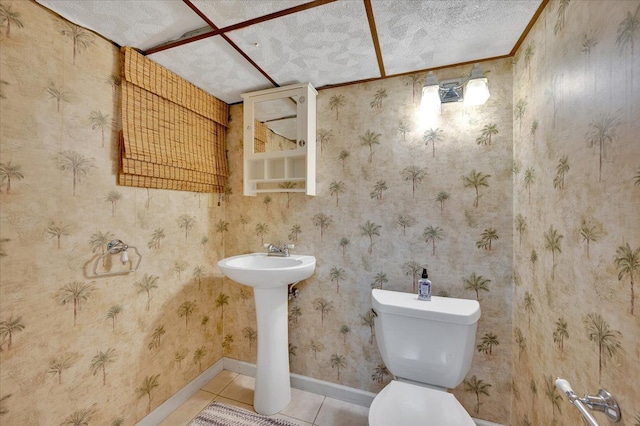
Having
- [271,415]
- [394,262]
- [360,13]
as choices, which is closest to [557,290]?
[394,262]

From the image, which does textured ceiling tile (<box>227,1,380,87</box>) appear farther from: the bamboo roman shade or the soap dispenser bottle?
the soap dispenser bottle

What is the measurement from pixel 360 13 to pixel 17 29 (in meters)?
1.28

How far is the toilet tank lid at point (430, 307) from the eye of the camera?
1.09 m

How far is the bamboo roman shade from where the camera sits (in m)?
1.25

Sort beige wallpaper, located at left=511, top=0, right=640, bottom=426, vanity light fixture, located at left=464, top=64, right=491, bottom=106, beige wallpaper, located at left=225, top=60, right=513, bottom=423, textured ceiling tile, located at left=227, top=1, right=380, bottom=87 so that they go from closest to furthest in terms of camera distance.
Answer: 1. beige wallpaper, located at left=511, top=0, right=640, bottom=426
2. textured ceiling tile, located at left=227, top=1, right=380, bottom=87
3. vanity light fixture, located at left=464, top=64, right=491, bottom=106
4. beige wallpaper, located at left=225, top=60, right=513, bottom=423

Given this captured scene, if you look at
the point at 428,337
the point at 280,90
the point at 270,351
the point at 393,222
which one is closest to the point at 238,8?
the point at 280,90

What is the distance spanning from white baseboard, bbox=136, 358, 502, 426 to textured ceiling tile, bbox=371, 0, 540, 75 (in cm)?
193

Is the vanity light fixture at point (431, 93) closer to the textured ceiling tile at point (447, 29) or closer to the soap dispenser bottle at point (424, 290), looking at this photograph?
the textured ceiling tile at point (447, 29)

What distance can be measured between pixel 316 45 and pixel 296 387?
2048 mm

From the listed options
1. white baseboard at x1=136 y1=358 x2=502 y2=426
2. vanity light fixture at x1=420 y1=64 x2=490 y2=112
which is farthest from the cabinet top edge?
white baseboard at x1=136 y1=358 x2=502 y2=426

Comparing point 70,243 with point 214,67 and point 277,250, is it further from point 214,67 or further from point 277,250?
point 214,67

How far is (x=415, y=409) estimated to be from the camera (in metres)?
0.98

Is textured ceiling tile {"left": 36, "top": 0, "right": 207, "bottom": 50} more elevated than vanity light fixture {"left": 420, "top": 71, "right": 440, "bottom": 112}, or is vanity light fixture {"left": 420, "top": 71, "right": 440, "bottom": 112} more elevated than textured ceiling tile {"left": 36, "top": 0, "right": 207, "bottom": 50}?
textured ceiling tile {"left": 36, "top": 0, "right": 207, "bottom": 50}

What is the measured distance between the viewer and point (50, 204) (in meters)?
1.00
